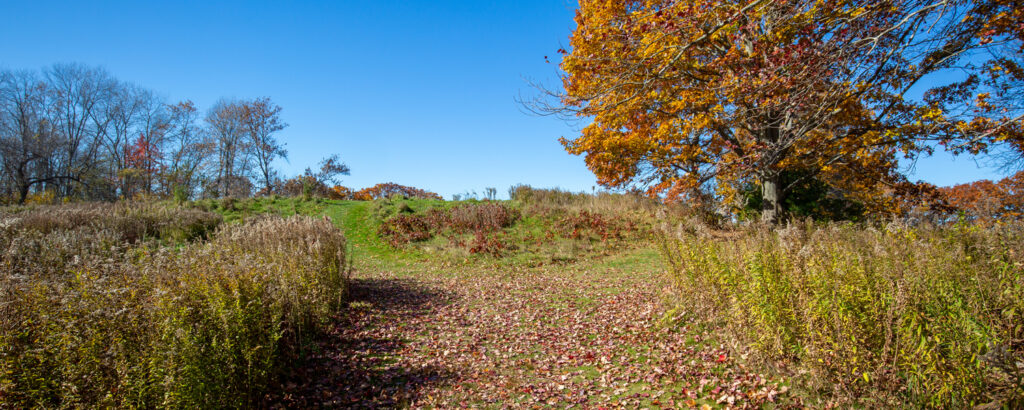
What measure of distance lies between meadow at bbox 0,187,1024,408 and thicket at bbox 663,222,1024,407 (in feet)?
0.07

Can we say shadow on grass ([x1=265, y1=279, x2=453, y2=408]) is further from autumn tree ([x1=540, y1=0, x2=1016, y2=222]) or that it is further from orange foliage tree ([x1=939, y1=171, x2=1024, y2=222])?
orange foliage tree ([x1=939, y1=171, x2=1024, y2=222])

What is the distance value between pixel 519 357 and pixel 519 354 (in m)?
0.11

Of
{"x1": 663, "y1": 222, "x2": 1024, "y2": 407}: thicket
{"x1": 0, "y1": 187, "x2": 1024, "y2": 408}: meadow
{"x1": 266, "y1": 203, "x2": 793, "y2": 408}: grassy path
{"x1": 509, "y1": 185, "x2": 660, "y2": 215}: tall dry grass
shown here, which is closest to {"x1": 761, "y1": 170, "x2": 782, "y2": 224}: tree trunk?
{"x1": 266, "y1": 203, "x2": 793, "y2": 408}: grassy path

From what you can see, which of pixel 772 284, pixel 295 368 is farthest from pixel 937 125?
pixel 295 368

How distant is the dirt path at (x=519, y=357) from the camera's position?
14.9 ft

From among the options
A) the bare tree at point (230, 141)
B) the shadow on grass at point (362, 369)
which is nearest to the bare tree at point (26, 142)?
the bare tree at point (230, 141)

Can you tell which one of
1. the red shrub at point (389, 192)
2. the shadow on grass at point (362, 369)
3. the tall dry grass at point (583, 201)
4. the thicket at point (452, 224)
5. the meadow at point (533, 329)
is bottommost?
the shadow on grass at point (362, 369)

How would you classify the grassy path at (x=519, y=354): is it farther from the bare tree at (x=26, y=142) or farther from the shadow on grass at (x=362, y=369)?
the bare tree at (x=26, y=142)

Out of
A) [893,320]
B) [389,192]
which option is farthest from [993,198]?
[389,192]

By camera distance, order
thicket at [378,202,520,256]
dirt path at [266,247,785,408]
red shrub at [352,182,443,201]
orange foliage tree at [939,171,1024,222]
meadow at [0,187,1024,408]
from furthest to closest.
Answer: red shrub at [352,182,443,201], thicket at [378,202,520,256], orange foliage tree at [939,171,1024,222], dirt path at [266,247,785,408], meadow at [0,187,1024,408]

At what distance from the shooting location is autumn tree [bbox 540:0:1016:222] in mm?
6273

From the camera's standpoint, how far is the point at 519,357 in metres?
5.88

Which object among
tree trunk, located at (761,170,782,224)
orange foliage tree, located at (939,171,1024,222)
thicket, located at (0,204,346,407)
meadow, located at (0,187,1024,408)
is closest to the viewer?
thicket, located at (0,204,346,407)

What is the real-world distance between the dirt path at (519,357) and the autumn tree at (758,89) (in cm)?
372
